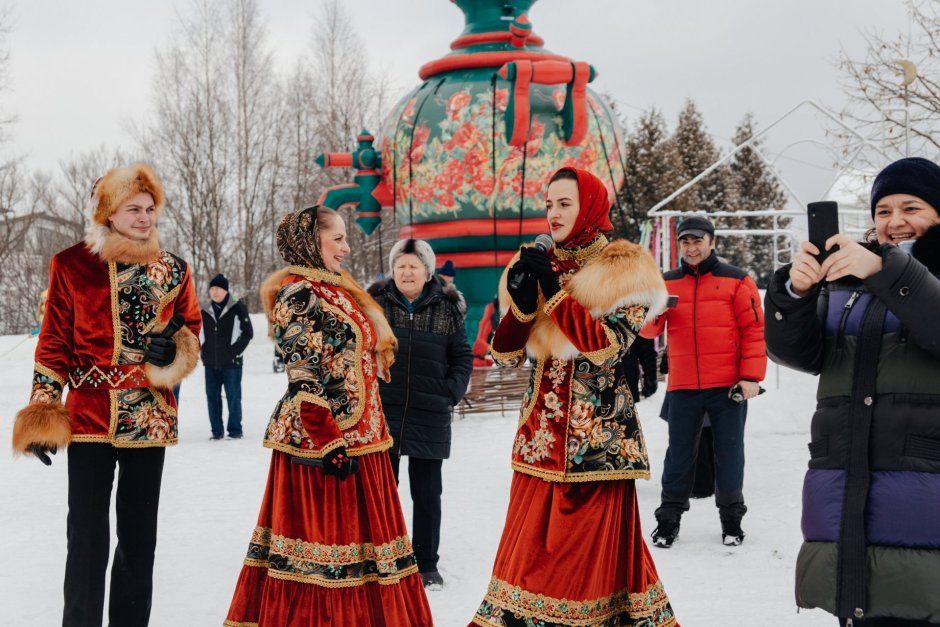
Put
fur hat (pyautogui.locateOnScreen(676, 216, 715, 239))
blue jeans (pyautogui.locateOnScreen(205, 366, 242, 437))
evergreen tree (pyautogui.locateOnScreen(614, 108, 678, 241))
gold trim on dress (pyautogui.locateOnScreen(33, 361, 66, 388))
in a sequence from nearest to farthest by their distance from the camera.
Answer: gold trim on dress (pyautogui.locateOnScreen(33, 361, 66, 388)) < fur hat (pyautogui.locateOnScreen(676, 216, 715, 239)) < blue jeans (pyautogui.locateOnScreen(205, 366, 242, 437)) < evergreen tree (pyautogui.locateOnScreen(614, 108, 678, 241))

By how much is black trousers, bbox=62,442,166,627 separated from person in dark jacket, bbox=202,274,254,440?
21.1 feet

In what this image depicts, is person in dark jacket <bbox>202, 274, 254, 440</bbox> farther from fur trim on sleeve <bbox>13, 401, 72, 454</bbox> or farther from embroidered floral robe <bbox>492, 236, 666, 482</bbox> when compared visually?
embroidered floral robe <bbox>492, 236, 666, 482</bbox>

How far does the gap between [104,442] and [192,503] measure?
3335 millimetres

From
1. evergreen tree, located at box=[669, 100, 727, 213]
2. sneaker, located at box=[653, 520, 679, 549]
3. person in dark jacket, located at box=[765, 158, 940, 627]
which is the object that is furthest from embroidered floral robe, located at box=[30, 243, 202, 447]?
evergreen tree, located at box=[669, 100, 727, 213]

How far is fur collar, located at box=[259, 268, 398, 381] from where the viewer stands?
12.7ft

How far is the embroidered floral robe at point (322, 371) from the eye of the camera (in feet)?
12.1

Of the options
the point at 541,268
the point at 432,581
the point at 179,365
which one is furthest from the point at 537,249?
the point at 432,581

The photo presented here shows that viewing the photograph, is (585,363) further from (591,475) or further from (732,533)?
(732,533)

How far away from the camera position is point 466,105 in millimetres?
11930

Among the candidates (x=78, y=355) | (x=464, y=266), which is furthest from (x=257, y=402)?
(x=78, y=355)

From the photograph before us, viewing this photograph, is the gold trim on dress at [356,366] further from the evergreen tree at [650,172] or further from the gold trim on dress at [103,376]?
the evergreen tree at [650,172]

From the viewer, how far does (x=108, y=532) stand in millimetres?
3799

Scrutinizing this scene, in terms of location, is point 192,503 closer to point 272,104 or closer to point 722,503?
point 722,503

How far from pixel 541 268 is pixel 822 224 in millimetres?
1047
